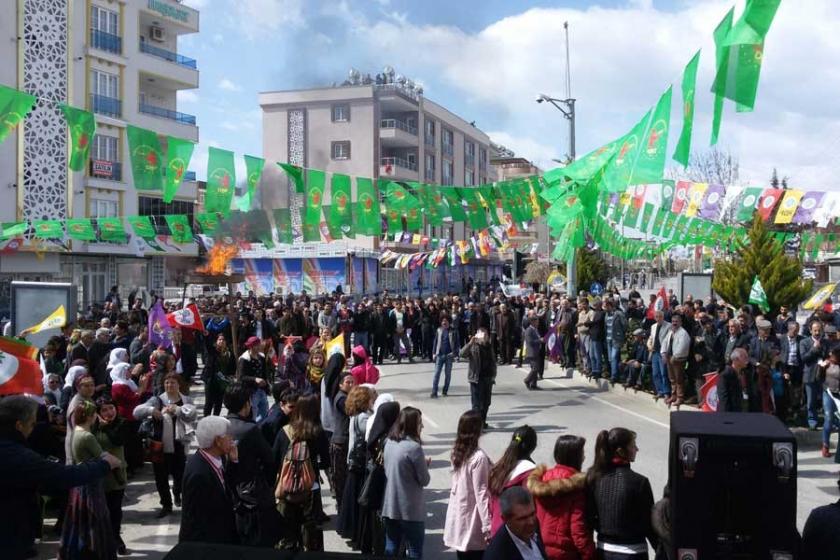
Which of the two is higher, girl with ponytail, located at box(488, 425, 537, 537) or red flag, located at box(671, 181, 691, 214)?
red flag, located at box(671, 181, 691, 214)

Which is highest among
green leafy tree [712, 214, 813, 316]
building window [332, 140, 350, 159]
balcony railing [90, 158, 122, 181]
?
building window [332, 140, 350, 159]

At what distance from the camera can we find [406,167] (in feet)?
192

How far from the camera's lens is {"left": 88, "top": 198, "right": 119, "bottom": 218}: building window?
3541 centimetres

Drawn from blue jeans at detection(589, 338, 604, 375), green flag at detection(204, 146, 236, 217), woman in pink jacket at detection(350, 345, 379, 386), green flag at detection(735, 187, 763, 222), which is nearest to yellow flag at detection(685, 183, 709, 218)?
green flag at detection(735, 187, 763, 222)

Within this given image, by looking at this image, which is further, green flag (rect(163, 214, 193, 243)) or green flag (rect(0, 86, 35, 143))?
green flag (rect(163, 214, 193, 243))

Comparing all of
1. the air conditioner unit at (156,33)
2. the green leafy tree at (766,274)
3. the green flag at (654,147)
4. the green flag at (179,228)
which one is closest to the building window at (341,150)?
the air conditioner unit at (156,33)

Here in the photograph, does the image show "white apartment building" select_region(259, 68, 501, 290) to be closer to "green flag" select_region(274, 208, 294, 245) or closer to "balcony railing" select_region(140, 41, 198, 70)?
"balcony railing" select_region(140, 41, 198, 70)

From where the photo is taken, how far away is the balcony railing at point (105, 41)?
35000mm

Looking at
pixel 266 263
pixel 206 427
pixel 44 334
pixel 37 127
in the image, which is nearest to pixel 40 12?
pixel 37 127

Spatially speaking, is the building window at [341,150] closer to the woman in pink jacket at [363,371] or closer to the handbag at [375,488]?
the woman in pink jacket at [363,371]

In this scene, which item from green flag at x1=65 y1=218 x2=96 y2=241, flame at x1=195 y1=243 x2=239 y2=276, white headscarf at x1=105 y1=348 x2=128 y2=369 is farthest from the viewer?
flame at x1=195 y1=243 x2=239 y2=276

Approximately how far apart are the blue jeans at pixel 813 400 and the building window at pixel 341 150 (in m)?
47.7

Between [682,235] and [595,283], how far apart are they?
7.26m

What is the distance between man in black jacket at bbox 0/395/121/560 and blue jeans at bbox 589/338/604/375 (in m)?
13.5
